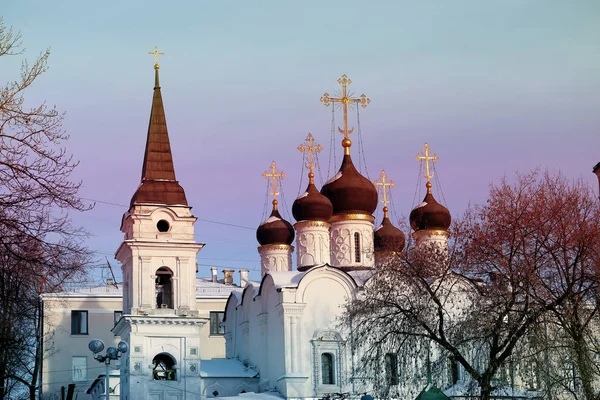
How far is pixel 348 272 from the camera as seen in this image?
4462 centimetres

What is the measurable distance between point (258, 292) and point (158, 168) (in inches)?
275

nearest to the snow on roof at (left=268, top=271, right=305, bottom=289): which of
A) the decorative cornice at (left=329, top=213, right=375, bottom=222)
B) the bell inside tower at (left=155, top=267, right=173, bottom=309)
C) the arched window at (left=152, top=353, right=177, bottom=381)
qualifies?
the decorative cornice at (left=329, top=213, right=375, bottom=222)

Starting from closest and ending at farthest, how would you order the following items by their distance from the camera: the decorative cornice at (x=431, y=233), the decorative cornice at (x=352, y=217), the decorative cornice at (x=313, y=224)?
the decorative cornice at (x=313, y=224) → the decorative cornice at (x=352, y=217) → the decorative cornice at (x=431, y=233)

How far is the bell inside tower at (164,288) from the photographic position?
4316 centimetres

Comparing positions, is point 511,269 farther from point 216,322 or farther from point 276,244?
point 216,322

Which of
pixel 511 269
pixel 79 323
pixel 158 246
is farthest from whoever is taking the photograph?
pixel 79 323

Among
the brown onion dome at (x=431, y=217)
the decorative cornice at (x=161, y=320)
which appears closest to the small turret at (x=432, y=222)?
the brown onion dome at (x=431, y=217)

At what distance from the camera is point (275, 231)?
49719 millimetres

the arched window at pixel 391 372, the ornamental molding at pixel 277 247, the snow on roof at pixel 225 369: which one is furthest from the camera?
the ornamental molding at pixel 277 247

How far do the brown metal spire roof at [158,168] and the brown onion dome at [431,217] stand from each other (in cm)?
1139

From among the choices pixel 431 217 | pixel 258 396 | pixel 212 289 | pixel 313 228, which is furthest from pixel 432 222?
pixel 212 289

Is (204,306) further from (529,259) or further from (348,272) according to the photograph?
(529,259)

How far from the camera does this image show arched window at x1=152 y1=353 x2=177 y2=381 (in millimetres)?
42875

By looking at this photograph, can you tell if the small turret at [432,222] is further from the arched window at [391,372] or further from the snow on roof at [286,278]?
the arched window at [391,372]
